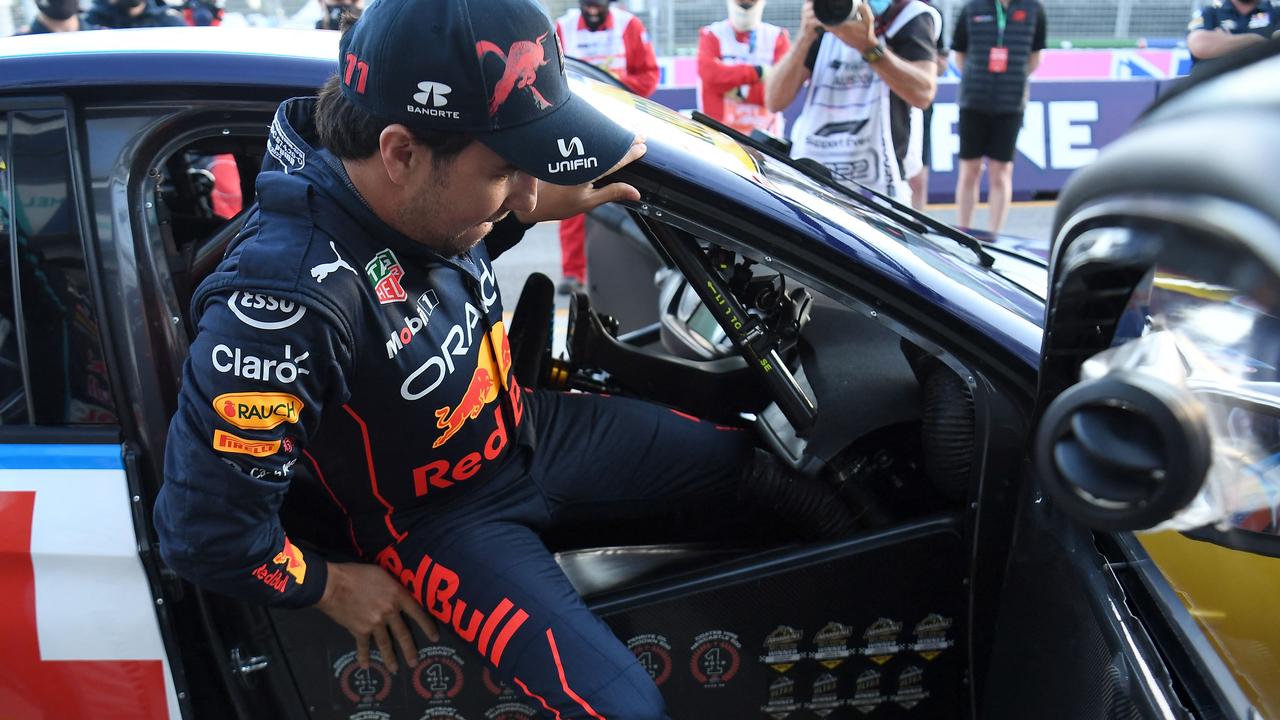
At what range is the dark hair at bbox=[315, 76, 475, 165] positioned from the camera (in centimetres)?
138

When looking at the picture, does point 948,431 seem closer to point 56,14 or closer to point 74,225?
point 74,225

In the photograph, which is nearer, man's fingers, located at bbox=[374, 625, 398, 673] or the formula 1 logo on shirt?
the formula 1 logo on shirt

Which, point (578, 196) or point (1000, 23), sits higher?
point (578, 196)

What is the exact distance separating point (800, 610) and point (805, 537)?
28 centimetres

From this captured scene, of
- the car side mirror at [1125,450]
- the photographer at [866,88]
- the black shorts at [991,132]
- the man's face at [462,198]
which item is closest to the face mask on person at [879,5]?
the photographer at [866,88]

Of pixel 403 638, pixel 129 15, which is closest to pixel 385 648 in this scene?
pixel 403 638

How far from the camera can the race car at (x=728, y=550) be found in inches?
54.5

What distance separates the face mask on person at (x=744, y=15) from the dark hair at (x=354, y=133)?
467 cm

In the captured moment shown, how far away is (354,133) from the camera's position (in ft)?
4.66

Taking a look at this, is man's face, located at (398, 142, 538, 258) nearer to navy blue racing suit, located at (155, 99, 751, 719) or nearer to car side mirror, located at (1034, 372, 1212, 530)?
navy blue racing suit, located at (155, 99, 751, 719)

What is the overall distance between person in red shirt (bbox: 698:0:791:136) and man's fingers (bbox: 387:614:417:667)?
15.2 ft

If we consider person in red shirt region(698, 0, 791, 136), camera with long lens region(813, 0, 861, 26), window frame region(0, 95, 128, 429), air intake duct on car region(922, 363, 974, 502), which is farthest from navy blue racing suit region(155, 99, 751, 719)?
person in red shirt region(698, 0, 791, 136)

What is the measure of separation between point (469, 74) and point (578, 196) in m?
0.43

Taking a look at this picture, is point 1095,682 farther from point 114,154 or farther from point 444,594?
point 114,154
